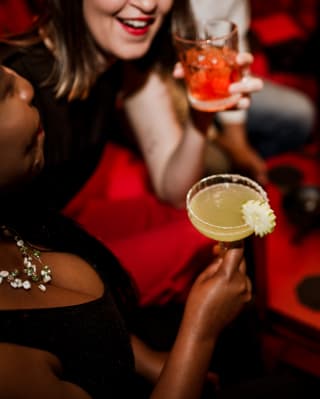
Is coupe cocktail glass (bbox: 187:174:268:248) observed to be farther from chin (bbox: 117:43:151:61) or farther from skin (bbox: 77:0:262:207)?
chin (bbox: 117:43:151:61)

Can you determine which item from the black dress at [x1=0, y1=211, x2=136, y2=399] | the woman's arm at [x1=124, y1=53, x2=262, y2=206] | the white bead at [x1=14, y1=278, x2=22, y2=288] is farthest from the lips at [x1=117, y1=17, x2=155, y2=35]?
the white bead at [x1=14, y1=278, x2=22, y2=288]

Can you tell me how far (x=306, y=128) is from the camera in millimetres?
3541

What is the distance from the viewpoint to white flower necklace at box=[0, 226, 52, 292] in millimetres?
1220

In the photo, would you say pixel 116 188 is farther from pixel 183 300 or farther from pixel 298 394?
pixel 298 394

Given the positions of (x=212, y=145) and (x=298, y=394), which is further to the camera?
(x=212, y=145)

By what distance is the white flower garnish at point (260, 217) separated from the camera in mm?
1258

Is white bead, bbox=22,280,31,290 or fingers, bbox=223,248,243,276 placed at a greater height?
white bead, bbox=22,280,31,290

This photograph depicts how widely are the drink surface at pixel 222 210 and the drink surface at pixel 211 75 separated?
37cm

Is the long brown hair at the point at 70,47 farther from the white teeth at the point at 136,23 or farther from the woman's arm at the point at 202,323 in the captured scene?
the woman's arm at the point at 202,323

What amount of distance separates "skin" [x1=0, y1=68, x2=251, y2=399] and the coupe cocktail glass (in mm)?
62

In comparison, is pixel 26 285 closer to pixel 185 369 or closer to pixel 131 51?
pixel 185 369

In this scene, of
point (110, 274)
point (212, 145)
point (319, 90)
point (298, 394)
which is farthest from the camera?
point (319, 90)

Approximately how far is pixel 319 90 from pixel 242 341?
2.43 m

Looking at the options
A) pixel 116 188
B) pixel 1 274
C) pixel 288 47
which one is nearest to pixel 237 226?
pixel 1 274
